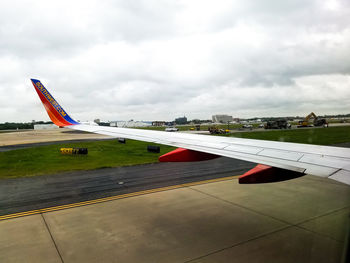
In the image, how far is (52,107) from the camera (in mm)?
10211

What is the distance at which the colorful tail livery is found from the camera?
9.43 metres

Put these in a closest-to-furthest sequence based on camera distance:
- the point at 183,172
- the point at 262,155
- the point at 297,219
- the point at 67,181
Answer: the point at 262,155 < the point at 297,219 < the point at 67,181 < the point at 183,172

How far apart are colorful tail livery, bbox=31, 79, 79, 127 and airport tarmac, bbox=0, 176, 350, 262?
13.7ft

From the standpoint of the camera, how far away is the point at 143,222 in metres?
7.81

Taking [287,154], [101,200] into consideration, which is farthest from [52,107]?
[287,154]

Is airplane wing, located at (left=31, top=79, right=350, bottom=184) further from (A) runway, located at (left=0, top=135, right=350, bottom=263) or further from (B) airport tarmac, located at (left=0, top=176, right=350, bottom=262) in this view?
(B) airport tarmac, located at (left=0, top=176, right=350, bottom=262)

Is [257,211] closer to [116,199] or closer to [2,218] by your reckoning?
[116,199]

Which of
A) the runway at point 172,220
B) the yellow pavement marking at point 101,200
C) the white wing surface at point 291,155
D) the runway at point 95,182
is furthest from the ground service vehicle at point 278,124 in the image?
the white wing surface at point 291,155

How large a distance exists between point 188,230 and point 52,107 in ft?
25.6

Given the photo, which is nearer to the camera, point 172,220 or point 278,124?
point 172,220

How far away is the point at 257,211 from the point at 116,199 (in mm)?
5834

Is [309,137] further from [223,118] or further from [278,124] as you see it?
[278,124]

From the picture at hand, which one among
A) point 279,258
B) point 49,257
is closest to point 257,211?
point 279,258

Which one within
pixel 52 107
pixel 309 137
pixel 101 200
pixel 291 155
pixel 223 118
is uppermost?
pixel 223 118
